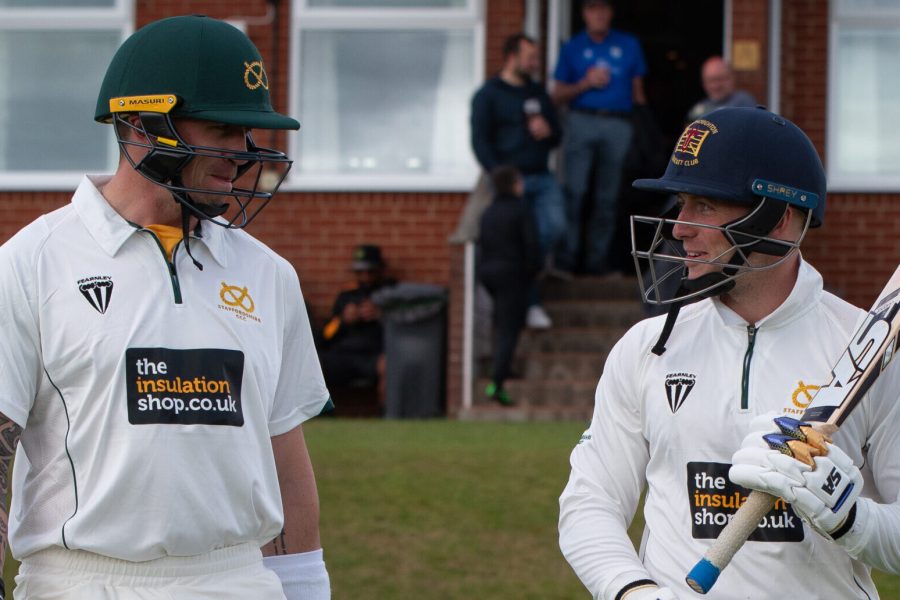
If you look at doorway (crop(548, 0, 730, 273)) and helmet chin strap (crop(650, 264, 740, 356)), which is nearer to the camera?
helmet chin strap (crop(650, 264, 740, 356))

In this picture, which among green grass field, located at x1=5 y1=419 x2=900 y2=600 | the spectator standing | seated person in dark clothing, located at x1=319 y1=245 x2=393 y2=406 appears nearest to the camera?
green grass field, located at x1=5 y1=419 x2=900 y2=600

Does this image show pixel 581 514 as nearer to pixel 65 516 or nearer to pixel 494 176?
pixel 65 516

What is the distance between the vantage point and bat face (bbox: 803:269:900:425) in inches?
142

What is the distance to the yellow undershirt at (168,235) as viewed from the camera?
3.78m

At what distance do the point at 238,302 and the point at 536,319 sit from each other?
9051 millimetres

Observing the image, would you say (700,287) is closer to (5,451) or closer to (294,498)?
(294,498)

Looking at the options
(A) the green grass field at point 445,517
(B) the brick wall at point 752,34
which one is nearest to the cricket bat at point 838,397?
(A) the green grass field at point 445,517

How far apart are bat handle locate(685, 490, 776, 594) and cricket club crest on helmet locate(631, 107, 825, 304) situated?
59 centimetres

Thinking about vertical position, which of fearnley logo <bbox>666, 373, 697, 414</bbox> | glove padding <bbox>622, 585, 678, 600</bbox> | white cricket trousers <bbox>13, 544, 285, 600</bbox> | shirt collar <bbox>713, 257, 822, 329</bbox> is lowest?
glove padding <bbox>622, 585, 678, 600</bbox>

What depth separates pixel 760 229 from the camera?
398cm

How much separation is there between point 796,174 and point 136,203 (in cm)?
162

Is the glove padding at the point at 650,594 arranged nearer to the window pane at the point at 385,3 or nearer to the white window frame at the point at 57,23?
the window pane at the point at 385,3

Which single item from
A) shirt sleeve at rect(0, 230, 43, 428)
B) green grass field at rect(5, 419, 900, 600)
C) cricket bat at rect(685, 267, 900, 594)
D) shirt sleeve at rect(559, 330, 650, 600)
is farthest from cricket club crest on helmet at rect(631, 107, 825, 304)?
green grass field at rect(5, 419, 900, 600)

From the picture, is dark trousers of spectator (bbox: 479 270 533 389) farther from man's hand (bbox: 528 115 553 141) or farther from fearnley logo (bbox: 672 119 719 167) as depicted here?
fearnley logo (bbox: 672 119 719 167)
